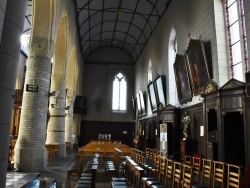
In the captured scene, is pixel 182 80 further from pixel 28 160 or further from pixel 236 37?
pixel 28 160

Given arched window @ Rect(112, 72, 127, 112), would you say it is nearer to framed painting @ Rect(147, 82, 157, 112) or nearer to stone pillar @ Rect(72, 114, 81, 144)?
stone pillar @ Rect(72, 114, 81, 144)

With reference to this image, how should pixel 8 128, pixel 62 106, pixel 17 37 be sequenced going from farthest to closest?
pixel 62 106, pixel 17 37, pixel 8 128

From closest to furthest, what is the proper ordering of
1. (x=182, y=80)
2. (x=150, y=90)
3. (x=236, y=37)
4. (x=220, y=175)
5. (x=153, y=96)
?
(x=220, y=175) → (x=236, y=37) → (x=182, y=80) → (x=153, y=96) → (x=150, y=90)

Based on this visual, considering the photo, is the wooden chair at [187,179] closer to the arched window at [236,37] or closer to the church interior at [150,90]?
the church interior at [150,90]

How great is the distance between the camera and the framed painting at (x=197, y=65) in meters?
8.38

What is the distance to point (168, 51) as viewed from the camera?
13273mm

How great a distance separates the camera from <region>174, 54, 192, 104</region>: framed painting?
9913mm

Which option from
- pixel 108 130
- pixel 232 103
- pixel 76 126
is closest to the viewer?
pixel 232 103

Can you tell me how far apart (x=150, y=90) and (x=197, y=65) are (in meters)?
6.70

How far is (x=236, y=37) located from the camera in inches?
319

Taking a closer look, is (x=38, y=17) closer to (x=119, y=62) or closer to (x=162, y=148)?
(x=162, y=148)

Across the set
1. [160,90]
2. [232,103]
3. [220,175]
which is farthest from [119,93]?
[220,175]

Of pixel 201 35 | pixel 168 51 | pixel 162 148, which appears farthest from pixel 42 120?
pixel 168 51

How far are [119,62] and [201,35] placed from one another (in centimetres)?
1624
